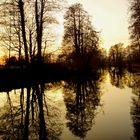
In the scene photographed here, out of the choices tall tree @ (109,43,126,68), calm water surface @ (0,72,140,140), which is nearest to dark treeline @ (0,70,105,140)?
calm water surface @ (0,72,140,140)

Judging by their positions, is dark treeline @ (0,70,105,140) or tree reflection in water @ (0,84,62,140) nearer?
tree reflection in water @ (0,84,62,140)

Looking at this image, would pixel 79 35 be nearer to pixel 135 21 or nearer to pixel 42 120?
pixel 135 21

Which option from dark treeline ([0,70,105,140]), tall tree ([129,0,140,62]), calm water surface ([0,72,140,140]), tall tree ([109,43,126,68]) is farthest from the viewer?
tall tree ([109,43,126,68])

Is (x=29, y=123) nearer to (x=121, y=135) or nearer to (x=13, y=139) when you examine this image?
(x=13, y=139)

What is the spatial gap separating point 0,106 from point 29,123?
563 centimetres

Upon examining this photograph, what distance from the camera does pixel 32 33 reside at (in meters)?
42.6

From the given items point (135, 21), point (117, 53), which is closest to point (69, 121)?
point (135, 21)

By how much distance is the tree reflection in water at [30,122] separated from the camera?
417 inches

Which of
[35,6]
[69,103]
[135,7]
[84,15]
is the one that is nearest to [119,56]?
[84,15]

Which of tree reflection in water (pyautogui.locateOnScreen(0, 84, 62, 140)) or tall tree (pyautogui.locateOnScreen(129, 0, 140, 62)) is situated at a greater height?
tall tree (pyautogui.locateOnScreen(129, 0, 140, 62))

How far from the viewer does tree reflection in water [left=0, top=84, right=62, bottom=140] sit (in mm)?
10597

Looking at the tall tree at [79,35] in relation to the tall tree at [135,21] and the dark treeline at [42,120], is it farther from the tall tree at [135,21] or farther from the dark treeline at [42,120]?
the dark treeline at [42,120]

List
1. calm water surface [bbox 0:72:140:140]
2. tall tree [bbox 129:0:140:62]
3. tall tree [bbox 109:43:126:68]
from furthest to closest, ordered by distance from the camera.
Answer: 1. tall tree [bbox 109:43:126:68]
2. tall tree [bbox 129:0:140:62]
3. calm water surface [bbox 0:72:140:140]

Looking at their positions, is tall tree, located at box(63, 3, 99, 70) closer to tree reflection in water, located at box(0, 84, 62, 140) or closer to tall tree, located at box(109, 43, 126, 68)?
tree reflection in water, located at box(0, 84, 62, 140)
